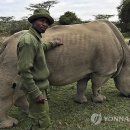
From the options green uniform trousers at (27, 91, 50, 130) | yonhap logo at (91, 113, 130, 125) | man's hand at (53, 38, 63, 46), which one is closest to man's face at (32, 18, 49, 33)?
green uniform trousers at (27, 91, 50, 130)

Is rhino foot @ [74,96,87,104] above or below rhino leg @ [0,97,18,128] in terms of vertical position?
below

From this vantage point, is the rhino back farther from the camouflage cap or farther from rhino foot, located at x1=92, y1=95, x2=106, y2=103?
the camouflage cap

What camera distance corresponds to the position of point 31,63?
435 cm

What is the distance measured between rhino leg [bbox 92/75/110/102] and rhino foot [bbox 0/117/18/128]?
1691mm

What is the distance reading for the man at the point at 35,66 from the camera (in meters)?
4.34

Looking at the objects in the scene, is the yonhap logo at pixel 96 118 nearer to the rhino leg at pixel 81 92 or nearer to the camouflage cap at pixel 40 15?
the rhino leg at pixel 81 92

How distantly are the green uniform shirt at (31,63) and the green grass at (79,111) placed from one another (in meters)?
1.40

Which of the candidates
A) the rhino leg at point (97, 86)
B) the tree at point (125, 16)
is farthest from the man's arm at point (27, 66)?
the tree at point (125, 16)

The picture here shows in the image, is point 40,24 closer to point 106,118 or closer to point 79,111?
point 106,118

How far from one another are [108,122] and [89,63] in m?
1.10

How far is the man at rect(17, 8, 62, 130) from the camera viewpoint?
4336 mm

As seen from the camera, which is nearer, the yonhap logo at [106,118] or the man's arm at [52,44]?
the man's arm at [52,44]

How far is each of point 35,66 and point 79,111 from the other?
7.35 feet

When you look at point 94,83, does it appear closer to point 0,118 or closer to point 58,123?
point 58,123
